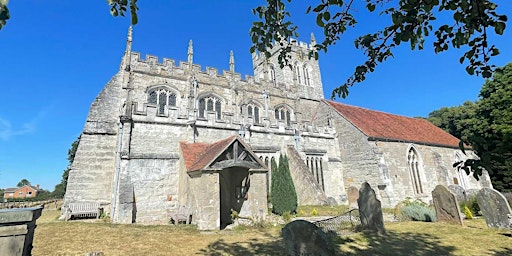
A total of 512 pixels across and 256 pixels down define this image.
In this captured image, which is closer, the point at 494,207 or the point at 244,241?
the point at 244,241

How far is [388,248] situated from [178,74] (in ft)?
56.5

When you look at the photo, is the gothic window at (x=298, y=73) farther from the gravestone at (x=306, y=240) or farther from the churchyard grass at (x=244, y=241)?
the gravestone at (x=306, y=240)

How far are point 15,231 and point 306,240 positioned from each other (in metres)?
4.30

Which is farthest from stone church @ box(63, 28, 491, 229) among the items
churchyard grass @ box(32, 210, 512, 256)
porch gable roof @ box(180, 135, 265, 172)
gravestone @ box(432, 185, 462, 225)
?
gravestone @ box(432, 185, 462, 225)

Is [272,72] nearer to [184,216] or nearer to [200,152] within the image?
[200,152]

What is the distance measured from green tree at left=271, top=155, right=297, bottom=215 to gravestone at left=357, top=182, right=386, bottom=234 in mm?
4600

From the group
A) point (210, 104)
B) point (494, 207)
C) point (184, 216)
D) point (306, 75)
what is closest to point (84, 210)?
point (184, 216)

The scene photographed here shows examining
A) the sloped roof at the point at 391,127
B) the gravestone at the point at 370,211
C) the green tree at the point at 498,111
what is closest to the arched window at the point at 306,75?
the sloped roof at the point at 391,127

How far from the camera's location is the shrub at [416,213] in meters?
9.85

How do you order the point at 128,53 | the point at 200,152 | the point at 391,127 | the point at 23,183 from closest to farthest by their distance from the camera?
the point at 200,152
the point at 128,53
the point at 391,127
the point at 23,183

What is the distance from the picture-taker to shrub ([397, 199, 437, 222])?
32.3 feet

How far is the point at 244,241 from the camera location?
270 inches

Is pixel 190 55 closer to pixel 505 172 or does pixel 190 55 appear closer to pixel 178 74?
pixel 178 74

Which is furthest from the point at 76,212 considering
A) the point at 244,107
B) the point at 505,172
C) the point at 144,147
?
the point at 505,172
